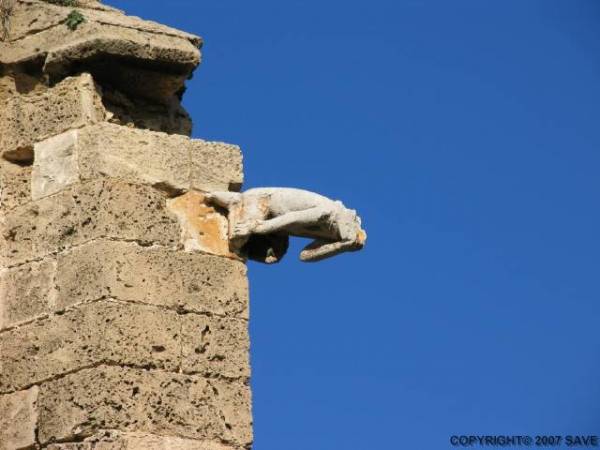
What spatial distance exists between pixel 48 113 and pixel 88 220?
2.77ft

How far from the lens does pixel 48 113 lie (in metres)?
9.19

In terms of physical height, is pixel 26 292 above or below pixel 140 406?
above

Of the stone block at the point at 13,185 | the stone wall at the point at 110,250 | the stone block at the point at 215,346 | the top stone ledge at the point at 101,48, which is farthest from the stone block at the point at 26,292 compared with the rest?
the top stone ledge at the point at 101,48

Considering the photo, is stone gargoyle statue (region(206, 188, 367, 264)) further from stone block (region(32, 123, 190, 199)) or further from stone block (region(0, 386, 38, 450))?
stone block (region(0, 386, 38, 450))

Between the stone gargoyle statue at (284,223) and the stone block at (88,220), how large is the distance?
15.5 inches

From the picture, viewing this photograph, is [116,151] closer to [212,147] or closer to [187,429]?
[212,147]

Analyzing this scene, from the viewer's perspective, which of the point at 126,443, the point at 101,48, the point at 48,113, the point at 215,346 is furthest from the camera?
the point at 48,113

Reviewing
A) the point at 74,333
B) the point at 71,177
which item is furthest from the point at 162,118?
the point at 74,333

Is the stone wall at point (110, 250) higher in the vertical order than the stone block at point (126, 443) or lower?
higher

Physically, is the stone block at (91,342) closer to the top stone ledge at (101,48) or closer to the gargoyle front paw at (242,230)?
the gargoyle front paw at (242,230)

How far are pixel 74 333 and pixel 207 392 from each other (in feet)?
2.59

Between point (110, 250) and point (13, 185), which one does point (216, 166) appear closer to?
point (110, 250)

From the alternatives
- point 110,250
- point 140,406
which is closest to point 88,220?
point 110,250

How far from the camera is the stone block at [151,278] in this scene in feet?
28.0
